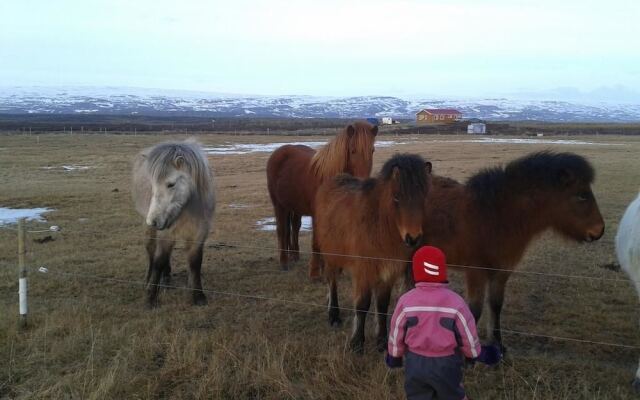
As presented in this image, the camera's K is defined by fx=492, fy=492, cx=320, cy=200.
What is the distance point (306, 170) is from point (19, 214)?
8.54 m

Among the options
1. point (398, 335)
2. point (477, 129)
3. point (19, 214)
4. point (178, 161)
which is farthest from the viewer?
point (477, 129)

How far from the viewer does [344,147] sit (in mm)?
7258

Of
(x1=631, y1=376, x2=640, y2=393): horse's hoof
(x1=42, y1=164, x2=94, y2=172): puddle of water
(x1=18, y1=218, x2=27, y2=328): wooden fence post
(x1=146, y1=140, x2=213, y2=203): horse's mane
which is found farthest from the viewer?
(x1=42, y1=164, x2=94, y2=172): puddle of water

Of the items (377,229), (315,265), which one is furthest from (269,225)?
(377,229)

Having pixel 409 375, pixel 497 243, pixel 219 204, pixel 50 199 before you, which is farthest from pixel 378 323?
pixel 50 199

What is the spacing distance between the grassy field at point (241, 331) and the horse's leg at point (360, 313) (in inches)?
5.3

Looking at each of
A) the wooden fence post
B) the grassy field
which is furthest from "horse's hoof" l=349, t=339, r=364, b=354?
the wooden fence post

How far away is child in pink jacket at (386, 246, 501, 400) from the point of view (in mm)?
3027

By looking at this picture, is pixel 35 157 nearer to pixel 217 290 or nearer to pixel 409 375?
pixel 217 290

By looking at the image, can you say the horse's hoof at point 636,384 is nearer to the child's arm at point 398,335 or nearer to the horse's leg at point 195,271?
the child's arm at point 398,335

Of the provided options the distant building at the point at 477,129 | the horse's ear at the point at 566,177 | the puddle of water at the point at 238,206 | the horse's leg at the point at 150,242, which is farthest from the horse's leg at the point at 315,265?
the distant building at the point at 477,129

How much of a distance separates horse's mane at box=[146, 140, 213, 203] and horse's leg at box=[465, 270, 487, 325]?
12.3 ft

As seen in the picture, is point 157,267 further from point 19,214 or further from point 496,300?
point 19,214

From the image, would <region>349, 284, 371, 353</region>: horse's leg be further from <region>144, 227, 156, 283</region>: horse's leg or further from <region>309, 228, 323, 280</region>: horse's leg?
<region>144, 227, 156, 283</region>: horse's leg
